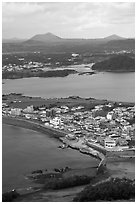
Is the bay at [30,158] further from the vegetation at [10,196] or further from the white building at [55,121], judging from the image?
the white building at [55,121]

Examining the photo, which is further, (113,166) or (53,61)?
(53,61)

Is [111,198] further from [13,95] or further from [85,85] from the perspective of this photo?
[85,85]

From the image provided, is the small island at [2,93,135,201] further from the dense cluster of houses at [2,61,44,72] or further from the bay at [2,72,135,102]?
the dense cluster of houses at [2,61,44,72]

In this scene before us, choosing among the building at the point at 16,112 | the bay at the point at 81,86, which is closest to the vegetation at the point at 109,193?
the building at the point at 16,112

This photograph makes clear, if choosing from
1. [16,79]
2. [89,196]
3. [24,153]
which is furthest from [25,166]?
[16,79]

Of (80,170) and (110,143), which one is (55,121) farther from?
(80,170)
